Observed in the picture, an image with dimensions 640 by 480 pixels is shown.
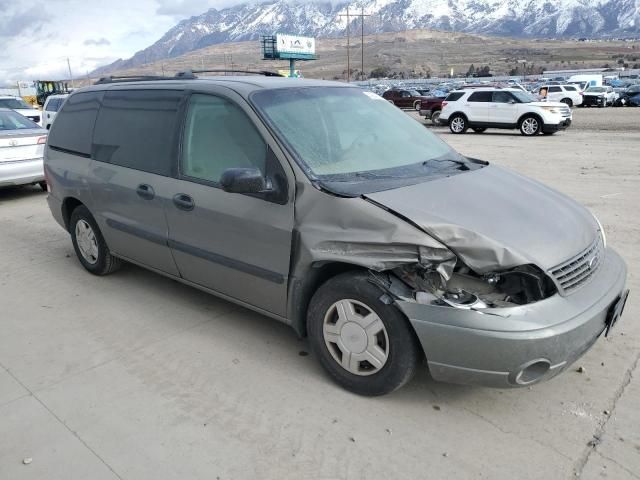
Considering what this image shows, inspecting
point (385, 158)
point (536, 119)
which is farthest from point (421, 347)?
point (536, 119)

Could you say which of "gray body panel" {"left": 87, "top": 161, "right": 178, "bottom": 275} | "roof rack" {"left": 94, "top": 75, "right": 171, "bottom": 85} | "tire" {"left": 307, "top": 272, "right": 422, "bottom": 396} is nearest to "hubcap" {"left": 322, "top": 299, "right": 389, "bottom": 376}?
"tire" {"left": 307, "top": 272, "right": 422, "bottom": 396}

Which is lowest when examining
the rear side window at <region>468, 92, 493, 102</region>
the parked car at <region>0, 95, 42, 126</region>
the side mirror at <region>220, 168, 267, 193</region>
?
the rear side window at <region>468, 92, 493, 102</region>

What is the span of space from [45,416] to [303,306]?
5.14ft

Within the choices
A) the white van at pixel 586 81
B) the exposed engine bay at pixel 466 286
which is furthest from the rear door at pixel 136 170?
the white van at pixel 586 81

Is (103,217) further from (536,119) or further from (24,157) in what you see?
(536,119)

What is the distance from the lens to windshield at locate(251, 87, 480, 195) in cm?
333

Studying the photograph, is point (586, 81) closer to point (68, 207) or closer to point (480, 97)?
point (480, 97)

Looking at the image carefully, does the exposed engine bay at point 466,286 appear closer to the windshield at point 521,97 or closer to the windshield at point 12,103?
the windshield at point 521,97

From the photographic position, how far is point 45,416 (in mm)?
3098

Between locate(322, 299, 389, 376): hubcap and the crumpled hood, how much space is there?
Answer: 0.59m

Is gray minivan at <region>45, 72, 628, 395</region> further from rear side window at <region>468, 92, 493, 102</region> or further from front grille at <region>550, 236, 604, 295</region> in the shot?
rear side window at <region>468, 92, 493, 102</region>

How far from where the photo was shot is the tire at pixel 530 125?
60.9ft

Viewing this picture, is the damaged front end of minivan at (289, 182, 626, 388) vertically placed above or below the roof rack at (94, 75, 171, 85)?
below

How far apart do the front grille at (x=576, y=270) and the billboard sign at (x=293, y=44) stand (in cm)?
7987
